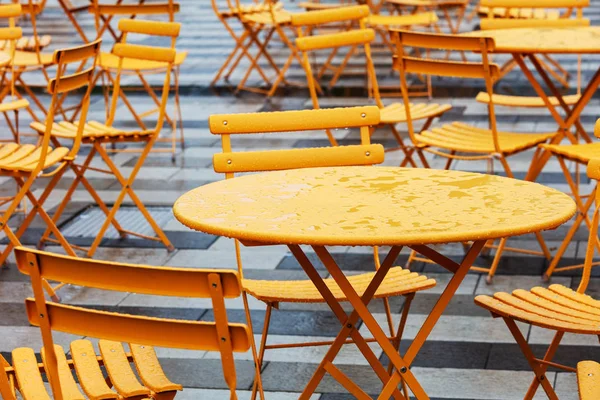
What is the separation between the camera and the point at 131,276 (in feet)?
7.38

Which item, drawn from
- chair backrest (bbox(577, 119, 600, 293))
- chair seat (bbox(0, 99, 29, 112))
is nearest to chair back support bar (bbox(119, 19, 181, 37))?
chair seat (bbox(0, 99, 29, 112))

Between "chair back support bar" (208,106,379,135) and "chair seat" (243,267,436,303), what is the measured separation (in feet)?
1.60

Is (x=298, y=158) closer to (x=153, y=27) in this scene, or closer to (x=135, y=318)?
(x=135, y=318)

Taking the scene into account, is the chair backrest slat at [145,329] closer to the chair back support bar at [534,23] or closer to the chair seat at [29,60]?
A: the chair back support bar at [534,23]

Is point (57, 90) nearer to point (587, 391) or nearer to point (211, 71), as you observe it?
point (587, 391)

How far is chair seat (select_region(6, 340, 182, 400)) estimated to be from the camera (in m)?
2.69

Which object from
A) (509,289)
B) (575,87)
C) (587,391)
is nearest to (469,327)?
(509,289)


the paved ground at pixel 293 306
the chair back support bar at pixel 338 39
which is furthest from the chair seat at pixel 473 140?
the chair back support bar at pixel 338 39

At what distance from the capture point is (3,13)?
596 centimetres

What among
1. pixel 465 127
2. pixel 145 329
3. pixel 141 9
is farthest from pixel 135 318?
pixel 141 9

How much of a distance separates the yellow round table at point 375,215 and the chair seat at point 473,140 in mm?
1689

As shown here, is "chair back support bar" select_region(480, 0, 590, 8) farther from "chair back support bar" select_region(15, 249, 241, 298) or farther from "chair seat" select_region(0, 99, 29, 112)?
"chair back support bar" select_region(15, 249, 241, 298)

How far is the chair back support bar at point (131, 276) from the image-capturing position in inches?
85.3

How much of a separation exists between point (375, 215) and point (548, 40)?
2922mm
